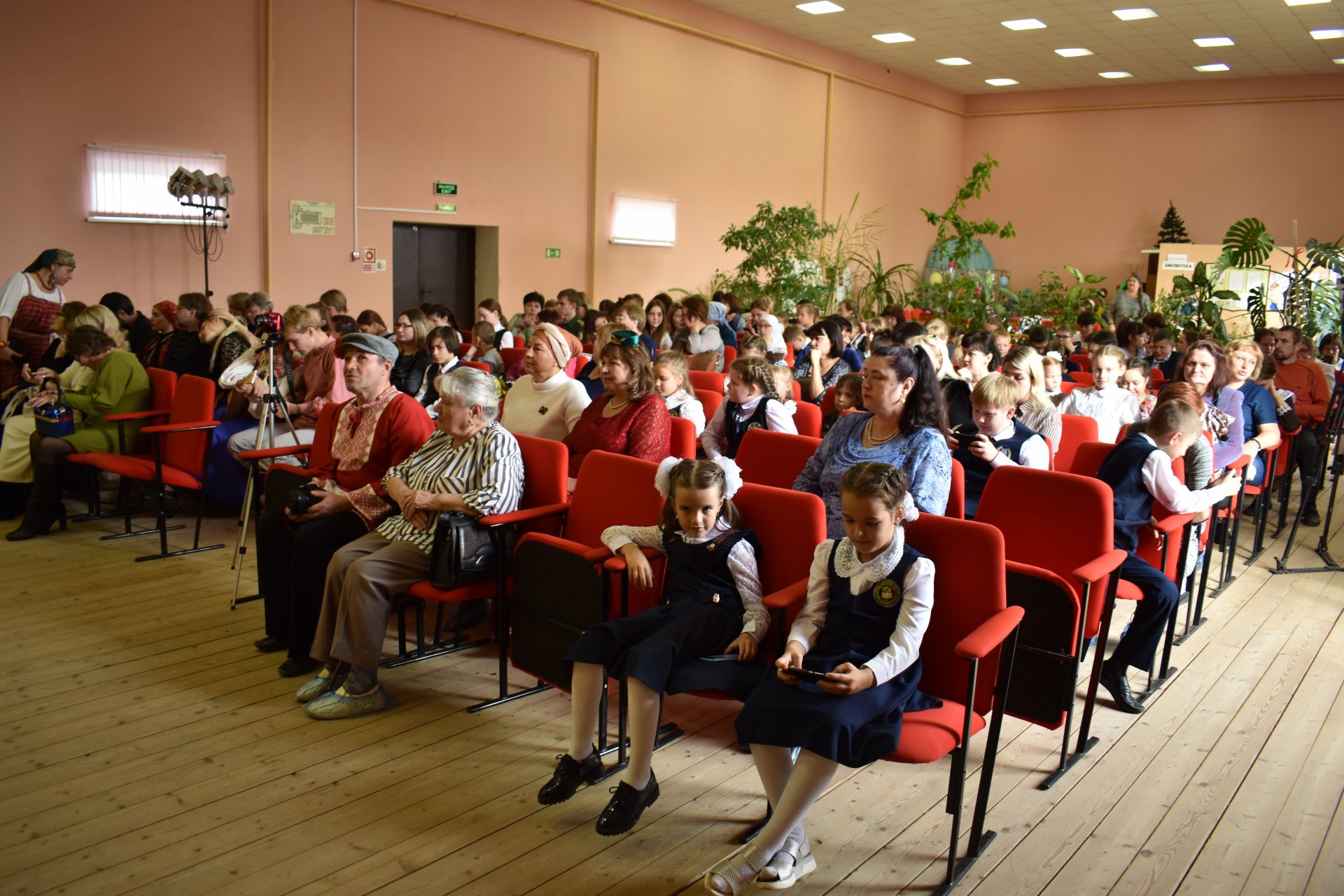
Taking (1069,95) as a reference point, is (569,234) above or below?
below

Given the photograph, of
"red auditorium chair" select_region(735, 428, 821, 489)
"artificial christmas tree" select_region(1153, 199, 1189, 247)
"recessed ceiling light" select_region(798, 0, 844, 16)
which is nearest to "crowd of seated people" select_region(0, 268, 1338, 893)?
"red auditorium chair" select_region(735, 428, 821, 489)

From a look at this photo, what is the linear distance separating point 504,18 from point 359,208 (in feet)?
8.51

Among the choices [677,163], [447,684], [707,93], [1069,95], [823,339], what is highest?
[1069,95]

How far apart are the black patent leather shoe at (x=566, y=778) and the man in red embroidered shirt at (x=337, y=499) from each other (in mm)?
1304

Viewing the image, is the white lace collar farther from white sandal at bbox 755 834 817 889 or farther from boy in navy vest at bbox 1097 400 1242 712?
boy in navy vest at bbox 1097 400 1242 712

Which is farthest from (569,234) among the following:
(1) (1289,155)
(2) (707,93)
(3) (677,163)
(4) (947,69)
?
(1) (1289,155)

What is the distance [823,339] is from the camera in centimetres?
635

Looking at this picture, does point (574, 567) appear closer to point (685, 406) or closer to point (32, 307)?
point (685, 406)

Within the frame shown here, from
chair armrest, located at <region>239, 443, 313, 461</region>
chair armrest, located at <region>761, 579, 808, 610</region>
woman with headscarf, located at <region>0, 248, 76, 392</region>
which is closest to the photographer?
chair armrest, located at <region>761, 579, 808, 610</region>

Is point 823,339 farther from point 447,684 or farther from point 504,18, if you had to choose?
point 504,18

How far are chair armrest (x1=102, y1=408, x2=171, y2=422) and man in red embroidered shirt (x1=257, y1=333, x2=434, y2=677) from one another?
1.71 metres

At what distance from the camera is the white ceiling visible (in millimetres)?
11836

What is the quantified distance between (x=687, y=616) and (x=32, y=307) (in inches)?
241

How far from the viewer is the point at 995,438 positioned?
3854 mm
